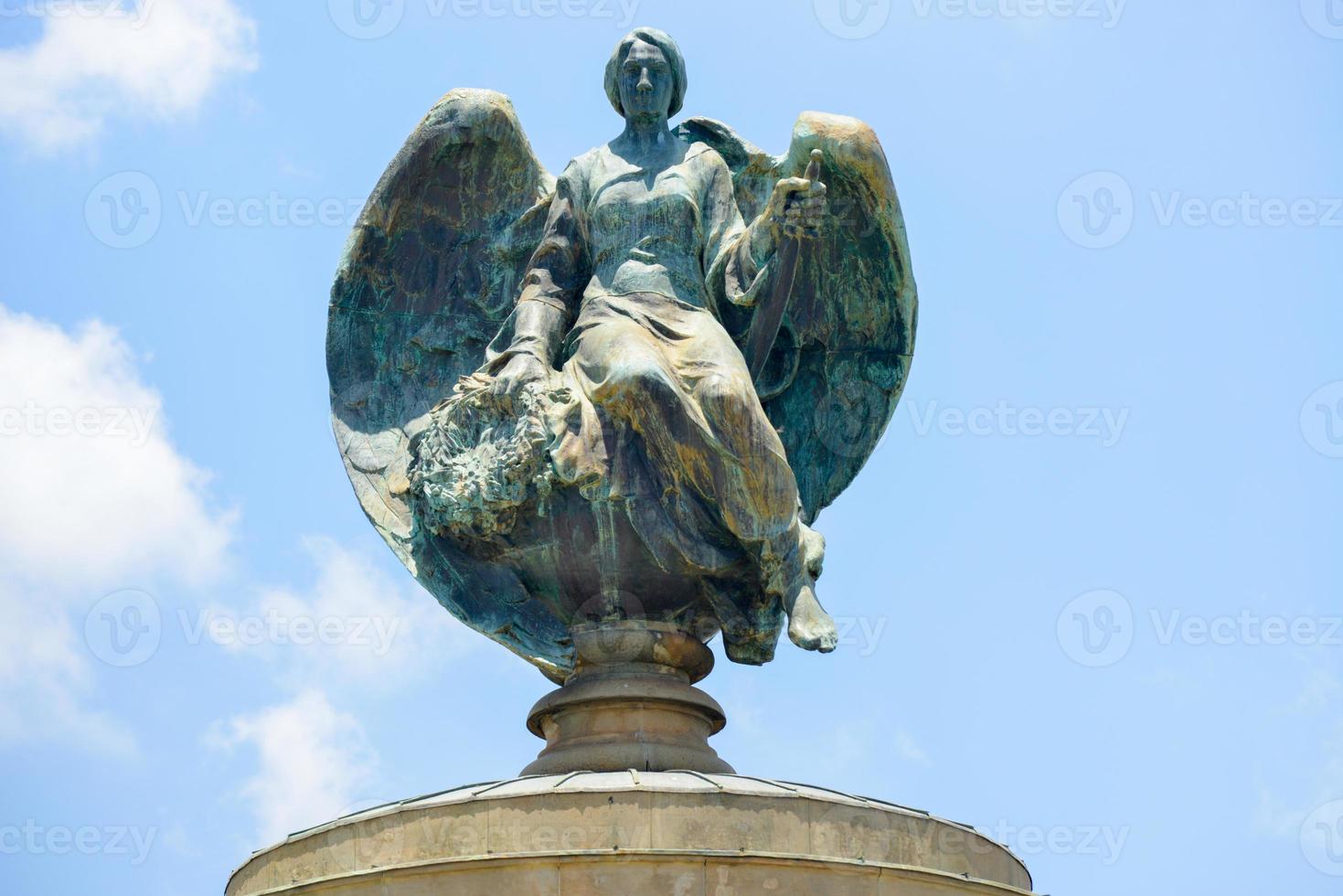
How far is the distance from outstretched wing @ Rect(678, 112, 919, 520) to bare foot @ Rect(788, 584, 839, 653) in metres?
1.48

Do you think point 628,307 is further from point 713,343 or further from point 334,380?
point 334,380

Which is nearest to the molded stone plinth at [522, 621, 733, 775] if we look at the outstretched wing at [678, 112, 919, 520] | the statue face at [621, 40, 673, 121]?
the outstretched wing at [678, 112, 919, 520]

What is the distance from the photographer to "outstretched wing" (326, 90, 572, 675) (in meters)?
15.0

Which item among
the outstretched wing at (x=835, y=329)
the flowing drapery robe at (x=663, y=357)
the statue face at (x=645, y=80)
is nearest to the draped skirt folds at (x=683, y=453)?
the flowing drapery robe at (x=663, y=357)

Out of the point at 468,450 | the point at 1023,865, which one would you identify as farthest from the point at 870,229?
the point at 1023,865

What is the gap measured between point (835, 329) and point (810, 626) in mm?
2253

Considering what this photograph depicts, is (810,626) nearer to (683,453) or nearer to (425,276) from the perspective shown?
(683,453)

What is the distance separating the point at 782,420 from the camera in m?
15.0

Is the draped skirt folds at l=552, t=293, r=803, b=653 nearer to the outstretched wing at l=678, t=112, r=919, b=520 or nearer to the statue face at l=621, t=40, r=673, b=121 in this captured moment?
the outstretched wing at l=678, t=112, r=919, b=520

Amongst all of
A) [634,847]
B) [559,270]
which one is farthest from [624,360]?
[634,847]

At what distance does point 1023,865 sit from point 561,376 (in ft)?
12.6

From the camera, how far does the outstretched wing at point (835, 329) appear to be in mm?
14484

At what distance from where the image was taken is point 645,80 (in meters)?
14.5

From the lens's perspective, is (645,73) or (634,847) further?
(645,73)
